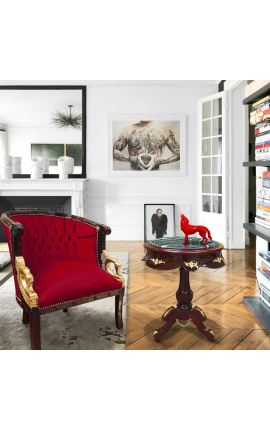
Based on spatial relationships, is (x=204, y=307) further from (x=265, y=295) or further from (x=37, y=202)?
(x=37, y=202)

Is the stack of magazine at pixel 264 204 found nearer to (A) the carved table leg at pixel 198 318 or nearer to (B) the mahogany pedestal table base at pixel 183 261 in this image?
(B) the mahogany pedestal table base at pixel 183 261

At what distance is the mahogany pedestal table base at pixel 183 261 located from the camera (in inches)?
91.7

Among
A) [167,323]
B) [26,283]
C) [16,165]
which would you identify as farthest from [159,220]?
[26,283]

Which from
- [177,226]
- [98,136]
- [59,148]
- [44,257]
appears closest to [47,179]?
[59,148]

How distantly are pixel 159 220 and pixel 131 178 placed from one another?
86cm

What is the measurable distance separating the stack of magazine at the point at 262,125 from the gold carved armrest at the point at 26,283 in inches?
73.7

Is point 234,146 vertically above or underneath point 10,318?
above

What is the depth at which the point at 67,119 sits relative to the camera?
6.34 metres

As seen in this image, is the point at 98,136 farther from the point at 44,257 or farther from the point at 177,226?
the point at 44,257

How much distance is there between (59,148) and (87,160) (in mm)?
501

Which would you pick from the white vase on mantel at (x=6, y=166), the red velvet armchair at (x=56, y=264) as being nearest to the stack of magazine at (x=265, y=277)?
the red velvet armchair at (x=56, y=264)

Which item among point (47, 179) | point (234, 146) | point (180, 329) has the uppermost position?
point (234, 146)

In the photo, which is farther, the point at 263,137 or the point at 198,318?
the point at 263,137
